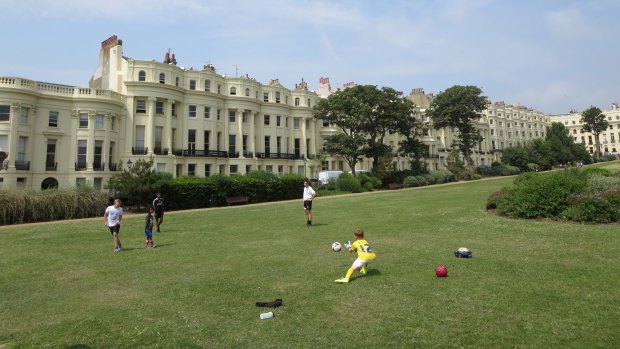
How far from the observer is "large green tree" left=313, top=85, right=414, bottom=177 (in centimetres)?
4959

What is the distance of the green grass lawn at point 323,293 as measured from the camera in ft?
18.4

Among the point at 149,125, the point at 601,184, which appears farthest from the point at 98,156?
the point at 601,184

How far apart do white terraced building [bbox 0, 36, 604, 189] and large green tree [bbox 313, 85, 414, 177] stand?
28.7ft

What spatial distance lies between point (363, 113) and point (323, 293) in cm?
4314

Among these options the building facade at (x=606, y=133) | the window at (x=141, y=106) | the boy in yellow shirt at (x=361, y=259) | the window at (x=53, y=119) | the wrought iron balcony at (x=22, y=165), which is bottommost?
the boy in yellow shirt at (x=361, y=259)

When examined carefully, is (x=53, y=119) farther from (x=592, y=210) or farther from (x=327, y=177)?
(x=592, y=210)

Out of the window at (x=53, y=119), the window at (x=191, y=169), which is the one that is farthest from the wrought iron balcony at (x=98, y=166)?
the window at (x=191, y=169)

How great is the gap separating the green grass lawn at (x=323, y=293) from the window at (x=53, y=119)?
32236 millimetres

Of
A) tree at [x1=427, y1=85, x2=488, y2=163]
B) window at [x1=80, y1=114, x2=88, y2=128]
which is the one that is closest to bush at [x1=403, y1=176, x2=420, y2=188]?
tree at [x1=427, y1=85, x2=488, y2=163]

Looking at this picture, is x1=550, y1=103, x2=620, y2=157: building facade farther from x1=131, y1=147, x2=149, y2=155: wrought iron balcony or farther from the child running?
the child running

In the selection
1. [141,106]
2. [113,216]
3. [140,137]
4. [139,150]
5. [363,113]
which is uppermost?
[141,106]

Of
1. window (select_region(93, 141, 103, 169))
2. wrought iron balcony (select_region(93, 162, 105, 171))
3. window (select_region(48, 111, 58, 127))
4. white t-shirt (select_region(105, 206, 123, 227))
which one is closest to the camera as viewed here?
white t-shirt (select_region(105, 206, 123, 227))

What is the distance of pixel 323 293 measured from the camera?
750 cm

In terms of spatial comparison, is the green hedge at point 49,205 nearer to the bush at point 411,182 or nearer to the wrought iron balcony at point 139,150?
the wrought iron balcony at point 139,150
